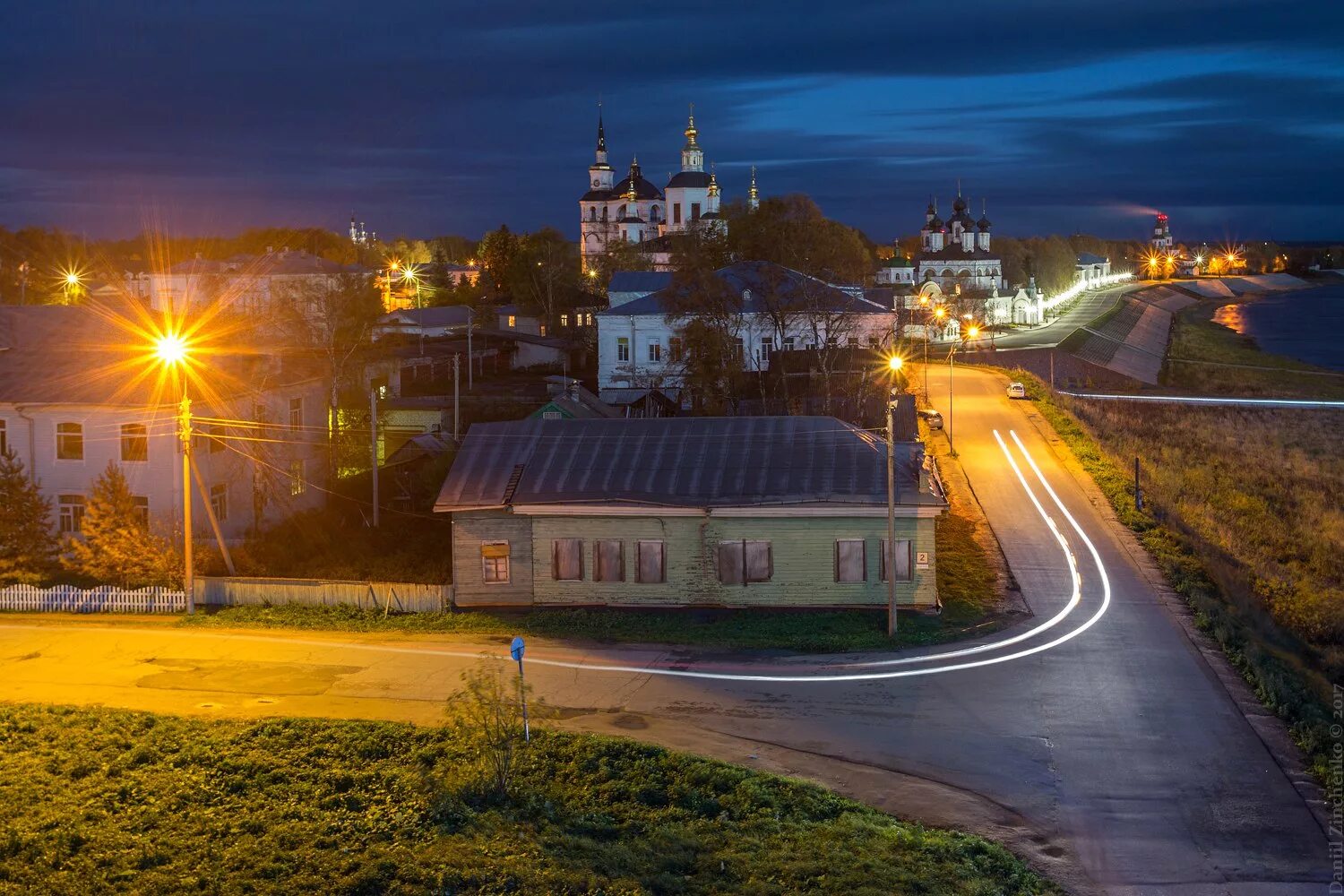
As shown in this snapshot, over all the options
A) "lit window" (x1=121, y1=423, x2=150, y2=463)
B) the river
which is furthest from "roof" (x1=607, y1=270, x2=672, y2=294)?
the river

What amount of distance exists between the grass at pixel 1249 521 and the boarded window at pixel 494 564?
13712 millimetres

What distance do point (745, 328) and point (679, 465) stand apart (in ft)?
99.6

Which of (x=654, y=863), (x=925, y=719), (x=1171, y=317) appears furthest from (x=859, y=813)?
(x=1171, y=317)

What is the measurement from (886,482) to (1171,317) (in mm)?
131558

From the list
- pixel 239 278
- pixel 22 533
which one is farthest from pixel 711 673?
pixel 239 278

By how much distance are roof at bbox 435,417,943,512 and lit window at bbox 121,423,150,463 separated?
9.44 metres

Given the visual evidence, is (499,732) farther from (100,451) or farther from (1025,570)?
(100,451)

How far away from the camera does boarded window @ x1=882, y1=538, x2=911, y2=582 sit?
2506cm

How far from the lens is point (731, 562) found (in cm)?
2558

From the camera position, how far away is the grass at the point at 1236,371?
7281cm

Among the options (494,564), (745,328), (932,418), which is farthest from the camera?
(745,328)

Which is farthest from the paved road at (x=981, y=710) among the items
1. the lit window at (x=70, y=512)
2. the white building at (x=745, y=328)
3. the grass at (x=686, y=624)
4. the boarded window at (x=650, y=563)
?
the white building at (x=745, y=328)

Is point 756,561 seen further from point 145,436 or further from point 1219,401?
point 1219,401

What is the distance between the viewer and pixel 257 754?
1659 centimetres
